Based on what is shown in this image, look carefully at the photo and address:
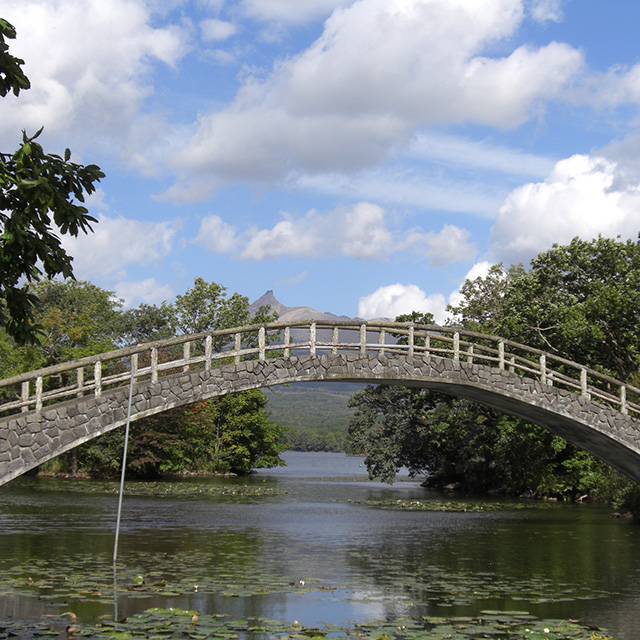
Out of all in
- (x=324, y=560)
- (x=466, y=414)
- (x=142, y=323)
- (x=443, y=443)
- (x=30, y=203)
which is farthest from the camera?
(x=142, y=323)

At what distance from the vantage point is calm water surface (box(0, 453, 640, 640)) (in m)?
11.6

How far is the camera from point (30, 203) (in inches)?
328

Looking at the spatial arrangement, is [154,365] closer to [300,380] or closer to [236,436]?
[300,380]

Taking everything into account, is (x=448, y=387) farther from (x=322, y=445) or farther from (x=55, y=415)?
(x=322, y=445)

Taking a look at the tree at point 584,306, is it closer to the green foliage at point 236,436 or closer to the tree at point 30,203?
the green foliage at point 236,436

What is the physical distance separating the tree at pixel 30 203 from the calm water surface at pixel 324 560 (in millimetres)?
4348

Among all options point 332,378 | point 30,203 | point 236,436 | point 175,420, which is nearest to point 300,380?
point 332,378

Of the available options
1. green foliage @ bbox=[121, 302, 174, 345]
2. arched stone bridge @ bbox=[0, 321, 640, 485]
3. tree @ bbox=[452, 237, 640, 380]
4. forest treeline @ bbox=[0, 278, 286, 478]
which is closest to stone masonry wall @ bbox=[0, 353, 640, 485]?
arched stone bridge @ bbox=[0, 321, 640, 485]

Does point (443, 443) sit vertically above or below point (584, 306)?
below

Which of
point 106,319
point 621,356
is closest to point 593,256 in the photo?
point 621,356

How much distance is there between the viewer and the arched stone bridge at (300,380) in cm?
1609

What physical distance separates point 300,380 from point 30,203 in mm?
12714

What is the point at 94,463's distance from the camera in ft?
167

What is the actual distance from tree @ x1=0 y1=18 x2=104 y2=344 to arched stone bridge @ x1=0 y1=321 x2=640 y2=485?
6644 millimetres
